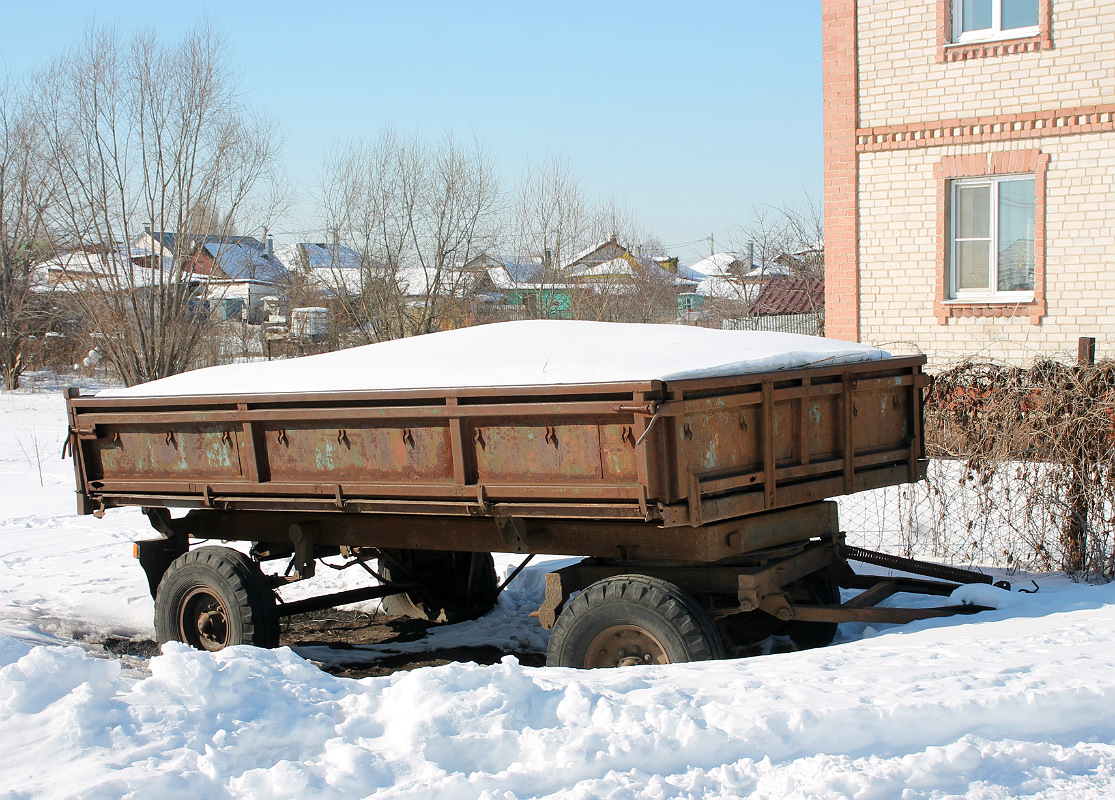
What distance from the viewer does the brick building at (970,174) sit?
1227 cm

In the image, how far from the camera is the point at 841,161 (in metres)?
13.6

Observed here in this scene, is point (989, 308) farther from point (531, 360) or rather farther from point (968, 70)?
point (531, 360)

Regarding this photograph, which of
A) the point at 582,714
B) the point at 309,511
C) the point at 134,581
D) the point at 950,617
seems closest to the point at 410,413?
the point at 309,511

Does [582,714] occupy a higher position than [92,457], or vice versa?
[92,457]

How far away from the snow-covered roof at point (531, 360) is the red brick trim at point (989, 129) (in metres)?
8.56

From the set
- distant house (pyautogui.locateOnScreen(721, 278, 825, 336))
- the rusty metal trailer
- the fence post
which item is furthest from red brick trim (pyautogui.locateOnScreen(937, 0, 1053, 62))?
distant house (pyautogui.locateOnScreen(721, 278, 825, 336))

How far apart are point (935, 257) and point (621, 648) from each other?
9.99 meters

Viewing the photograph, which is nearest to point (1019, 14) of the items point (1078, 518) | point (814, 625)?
point (1078, 518)

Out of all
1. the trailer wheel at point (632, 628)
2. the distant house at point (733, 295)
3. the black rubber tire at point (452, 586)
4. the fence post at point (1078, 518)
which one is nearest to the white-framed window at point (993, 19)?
the fence post at point (1078, 518)

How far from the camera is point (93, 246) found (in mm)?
23828

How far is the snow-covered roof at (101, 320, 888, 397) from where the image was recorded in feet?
15.4

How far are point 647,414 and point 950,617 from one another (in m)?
2.15

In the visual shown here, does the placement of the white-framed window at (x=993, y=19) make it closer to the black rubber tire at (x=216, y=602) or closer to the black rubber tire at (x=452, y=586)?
the black rubber tire at (x=452, y=586)

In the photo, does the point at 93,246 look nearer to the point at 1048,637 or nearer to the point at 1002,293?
the point at 1002,293
